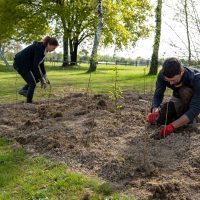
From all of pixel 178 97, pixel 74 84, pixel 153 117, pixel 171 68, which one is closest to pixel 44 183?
pixel 171 68

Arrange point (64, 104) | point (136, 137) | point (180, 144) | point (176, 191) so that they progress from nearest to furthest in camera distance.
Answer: point (176, 191)
point (180, 144)
point (136, 137)
point (64, 104)

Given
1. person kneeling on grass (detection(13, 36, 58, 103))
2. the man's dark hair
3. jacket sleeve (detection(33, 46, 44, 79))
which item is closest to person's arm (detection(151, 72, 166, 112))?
the man's dark hair

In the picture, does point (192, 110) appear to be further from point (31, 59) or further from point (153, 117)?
point (31, 59)

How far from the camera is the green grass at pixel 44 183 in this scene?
3.96 metres

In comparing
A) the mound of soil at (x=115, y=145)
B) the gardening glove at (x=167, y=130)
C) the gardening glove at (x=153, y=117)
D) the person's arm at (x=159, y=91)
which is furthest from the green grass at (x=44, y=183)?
the person's arm at (x=159, y=91)

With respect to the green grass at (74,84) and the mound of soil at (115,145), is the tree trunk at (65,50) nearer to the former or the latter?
the green grass at (74,84)

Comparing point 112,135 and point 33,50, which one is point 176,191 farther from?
point 33,50

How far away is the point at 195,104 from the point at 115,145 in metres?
1.21

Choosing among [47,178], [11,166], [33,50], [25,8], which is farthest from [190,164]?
[25,8]

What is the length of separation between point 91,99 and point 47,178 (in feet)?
15.2

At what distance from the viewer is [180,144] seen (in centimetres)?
536

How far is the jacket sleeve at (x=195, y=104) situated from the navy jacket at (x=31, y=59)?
400cm

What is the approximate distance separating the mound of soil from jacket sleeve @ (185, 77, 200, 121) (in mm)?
359

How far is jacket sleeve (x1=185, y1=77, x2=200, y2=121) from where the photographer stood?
5.45 m
